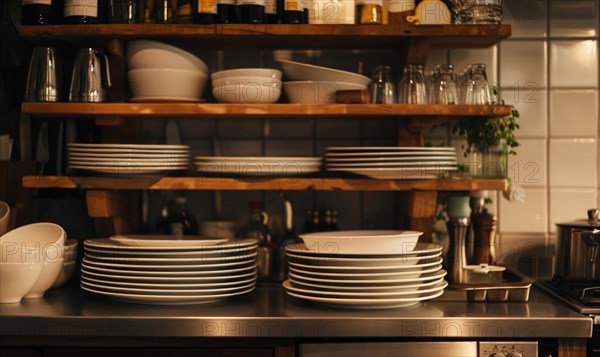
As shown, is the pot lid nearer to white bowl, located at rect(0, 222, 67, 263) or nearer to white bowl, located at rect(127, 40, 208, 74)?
white bowl, located at rect(127, 40, 208, 74)

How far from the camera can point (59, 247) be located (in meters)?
1.80

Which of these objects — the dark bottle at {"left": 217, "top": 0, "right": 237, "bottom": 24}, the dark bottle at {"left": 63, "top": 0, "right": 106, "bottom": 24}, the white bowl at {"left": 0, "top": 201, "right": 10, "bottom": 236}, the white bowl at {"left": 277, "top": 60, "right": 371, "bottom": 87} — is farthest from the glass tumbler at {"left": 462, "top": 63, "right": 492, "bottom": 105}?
the white bowl at {"left": 0, "top": 201, "right": 10, "bottom": 236}

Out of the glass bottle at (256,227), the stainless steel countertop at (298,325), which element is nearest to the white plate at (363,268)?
the stainless steel countertop at (298,325)

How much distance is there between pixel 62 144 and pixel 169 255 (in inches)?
22.5

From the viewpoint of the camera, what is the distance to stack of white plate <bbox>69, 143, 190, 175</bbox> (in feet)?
5.97

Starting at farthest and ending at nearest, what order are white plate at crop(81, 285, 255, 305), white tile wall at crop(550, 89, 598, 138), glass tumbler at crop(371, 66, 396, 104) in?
white tile wall at crop(550, 89, 598, 138) → glass tumbler at crop(371, 66, 396, 104) → white plate at crop(81, 285, 255, 305)

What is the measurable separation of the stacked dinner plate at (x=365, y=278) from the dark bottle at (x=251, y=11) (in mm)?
606

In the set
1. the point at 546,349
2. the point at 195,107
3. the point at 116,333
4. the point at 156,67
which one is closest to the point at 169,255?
the point at 116,333

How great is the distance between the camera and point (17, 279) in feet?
5.57

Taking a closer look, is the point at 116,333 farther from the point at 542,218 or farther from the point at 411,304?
the point at 542,218

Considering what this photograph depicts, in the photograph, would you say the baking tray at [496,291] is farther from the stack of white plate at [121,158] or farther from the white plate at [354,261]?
the stack of white plate at [121,158]

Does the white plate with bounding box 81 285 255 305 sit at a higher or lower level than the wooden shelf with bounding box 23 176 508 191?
lower

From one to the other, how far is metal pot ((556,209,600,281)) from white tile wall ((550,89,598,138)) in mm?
375

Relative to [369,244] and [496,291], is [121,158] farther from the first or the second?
[496,291]
